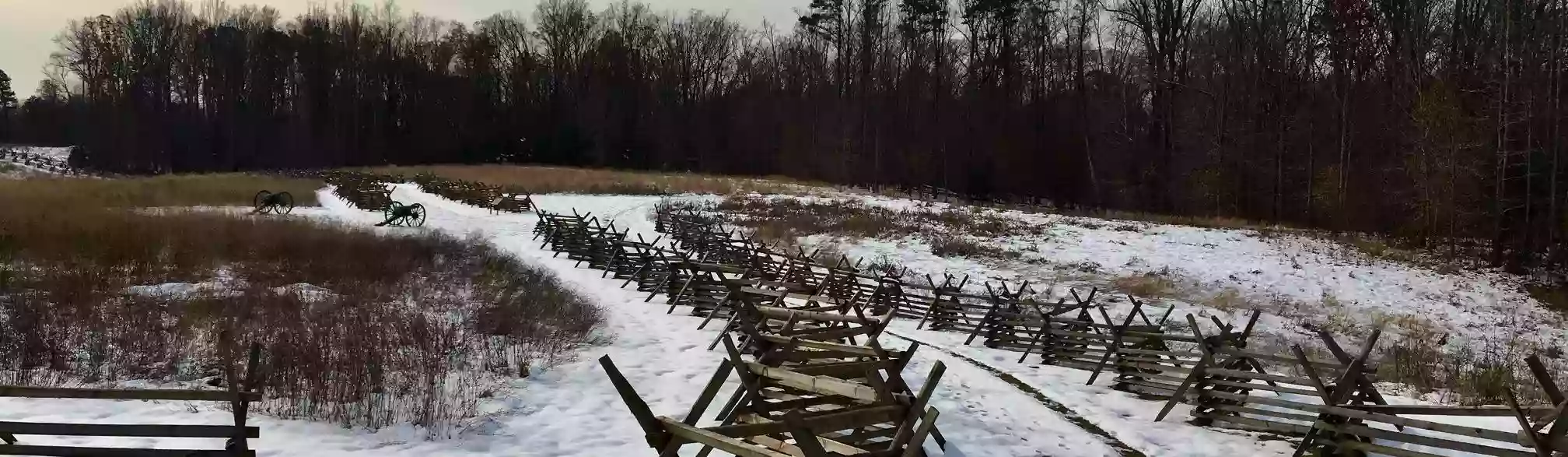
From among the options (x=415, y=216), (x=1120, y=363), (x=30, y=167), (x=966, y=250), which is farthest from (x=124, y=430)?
(x=30, y=167)

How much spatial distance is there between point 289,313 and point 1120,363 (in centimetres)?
940

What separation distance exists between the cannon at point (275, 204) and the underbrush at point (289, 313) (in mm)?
6442

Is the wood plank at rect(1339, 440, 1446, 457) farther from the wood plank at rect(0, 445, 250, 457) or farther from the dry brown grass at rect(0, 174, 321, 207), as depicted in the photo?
the dry brown grass at rect(0, 174, 321, 207)

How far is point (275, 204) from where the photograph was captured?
27594mm

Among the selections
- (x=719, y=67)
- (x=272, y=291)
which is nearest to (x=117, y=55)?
(x=719, y=67)

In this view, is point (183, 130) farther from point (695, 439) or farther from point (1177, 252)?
point (695, 439)

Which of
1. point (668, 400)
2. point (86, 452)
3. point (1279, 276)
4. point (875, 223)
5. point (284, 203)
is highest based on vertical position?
point (284, 203)

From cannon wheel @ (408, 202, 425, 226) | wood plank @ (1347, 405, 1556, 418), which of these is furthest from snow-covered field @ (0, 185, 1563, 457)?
cannon wheel @ (408, 202, 425, 226)

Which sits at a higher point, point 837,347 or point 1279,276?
point 837,347

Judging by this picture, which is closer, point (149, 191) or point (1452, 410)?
point (1452, 410)

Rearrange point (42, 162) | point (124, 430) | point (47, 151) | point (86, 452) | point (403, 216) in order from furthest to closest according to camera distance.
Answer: point (47, 151), point (42, 162), point (403, 216), point (124, 430), point (86, 452)

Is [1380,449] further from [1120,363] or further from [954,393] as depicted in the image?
[954,393]

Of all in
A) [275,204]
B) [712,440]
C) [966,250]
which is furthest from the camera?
[275,204]

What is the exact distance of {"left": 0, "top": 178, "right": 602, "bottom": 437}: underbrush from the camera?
25.8 feet
